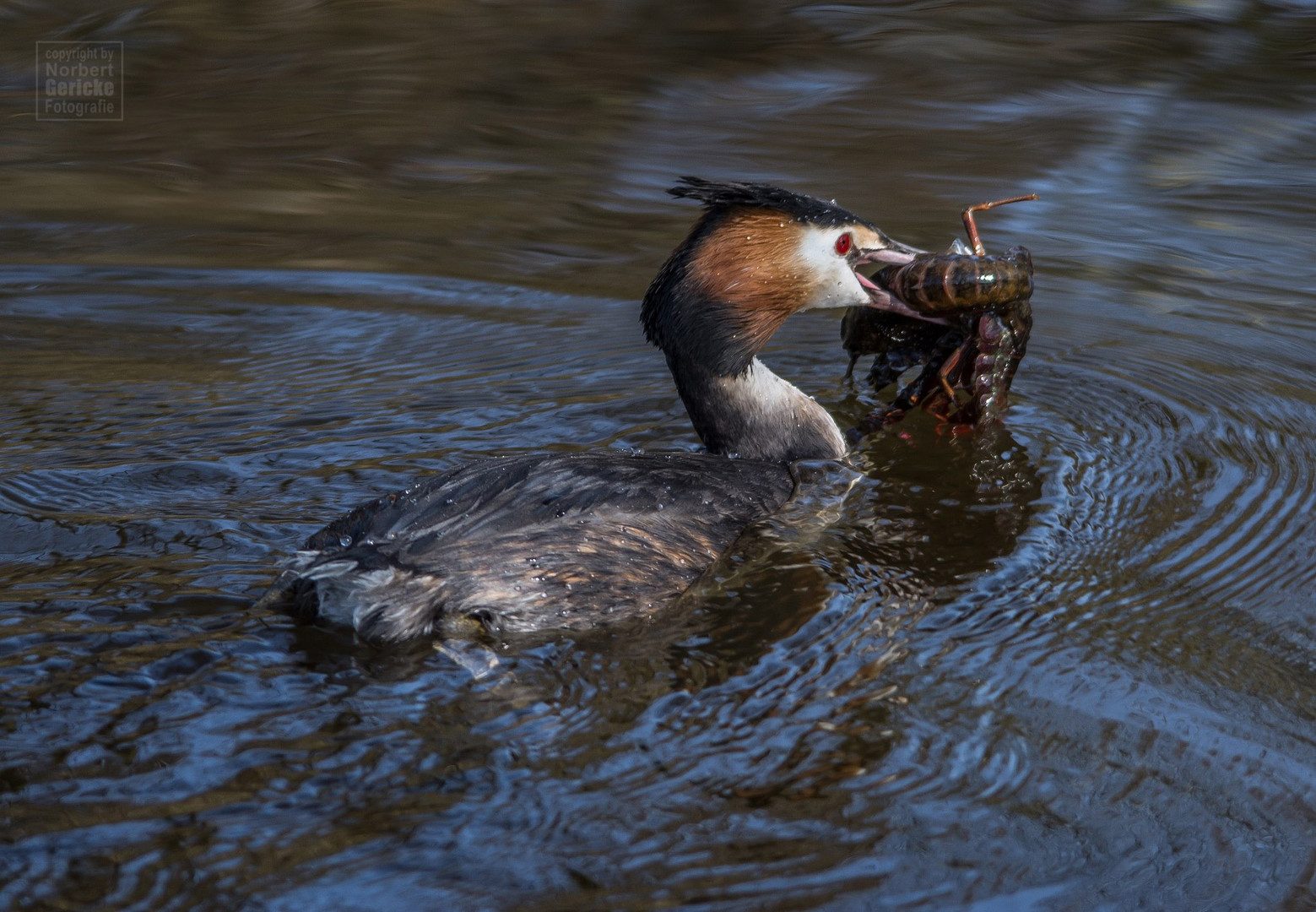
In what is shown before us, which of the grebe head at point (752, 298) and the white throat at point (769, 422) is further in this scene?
the white throat at point (769, 422)

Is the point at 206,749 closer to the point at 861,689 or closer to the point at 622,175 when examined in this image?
the point at 861,689

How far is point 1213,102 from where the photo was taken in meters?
8.06

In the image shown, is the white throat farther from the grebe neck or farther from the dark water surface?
the dark water surface

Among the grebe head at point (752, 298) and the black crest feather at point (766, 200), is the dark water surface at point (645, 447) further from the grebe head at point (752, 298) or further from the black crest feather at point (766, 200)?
the black crest feather at point (766, 200)

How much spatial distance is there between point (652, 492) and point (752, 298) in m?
0.93

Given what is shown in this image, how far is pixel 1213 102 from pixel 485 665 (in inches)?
246

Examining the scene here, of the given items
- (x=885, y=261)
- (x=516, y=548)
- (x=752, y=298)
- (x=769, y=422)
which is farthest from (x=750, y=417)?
(x=516, y=548)

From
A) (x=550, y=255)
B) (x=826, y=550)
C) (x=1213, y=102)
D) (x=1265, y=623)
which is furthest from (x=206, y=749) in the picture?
(x=1213, y=102)

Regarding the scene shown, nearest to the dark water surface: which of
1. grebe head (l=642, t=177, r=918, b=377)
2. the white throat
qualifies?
the white throat

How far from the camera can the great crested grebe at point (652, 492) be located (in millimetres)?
3645

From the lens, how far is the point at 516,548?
377 cm

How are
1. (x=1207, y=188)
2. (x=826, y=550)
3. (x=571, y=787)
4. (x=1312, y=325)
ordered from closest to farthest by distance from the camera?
1. (x=571, y=787)
2. (x=826, y=550)
3. (x=1312, y=325)
4. (x=1207, y=188)

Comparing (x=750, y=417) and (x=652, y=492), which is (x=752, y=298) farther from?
(x=652, y=492)

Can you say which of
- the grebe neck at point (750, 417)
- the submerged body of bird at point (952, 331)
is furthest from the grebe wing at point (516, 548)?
the submerged body of bird at point (952, 331)
